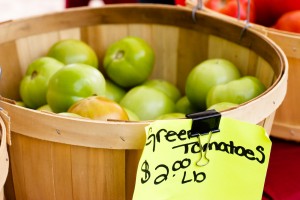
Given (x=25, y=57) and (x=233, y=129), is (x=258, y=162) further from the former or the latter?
(x=25, y=57)

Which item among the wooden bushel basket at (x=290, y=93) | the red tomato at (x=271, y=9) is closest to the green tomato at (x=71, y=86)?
the wooden bushel basket at (x=290, y=93)

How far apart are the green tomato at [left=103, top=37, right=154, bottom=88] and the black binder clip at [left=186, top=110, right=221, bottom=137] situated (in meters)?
0.39

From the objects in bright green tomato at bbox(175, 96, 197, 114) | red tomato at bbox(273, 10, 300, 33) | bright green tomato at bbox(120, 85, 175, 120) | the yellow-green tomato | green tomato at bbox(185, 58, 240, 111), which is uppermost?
red tomato at bbox(273, 10, 300, 33)

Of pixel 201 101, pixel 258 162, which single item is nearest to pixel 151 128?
pixel 258 162

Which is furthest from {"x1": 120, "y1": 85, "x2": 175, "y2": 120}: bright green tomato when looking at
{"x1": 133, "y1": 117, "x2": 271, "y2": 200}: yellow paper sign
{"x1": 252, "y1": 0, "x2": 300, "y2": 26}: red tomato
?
{"x1": 252, "y1": 0, "x2": 300, "y2": 26}: red tomato

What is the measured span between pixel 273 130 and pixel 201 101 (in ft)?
0.55

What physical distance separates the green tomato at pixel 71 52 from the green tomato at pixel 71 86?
0.45ft

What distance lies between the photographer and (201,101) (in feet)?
2.80

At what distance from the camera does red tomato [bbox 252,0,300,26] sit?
102cm

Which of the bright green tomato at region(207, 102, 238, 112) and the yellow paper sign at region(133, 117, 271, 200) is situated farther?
the bright green tomato at region(207, 102, 238, 112)

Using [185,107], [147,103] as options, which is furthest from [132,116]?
[185,107]

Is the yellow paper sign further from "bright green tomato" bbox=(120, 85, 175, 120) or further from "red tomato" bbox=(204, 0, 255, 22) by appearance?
"red tomato" bbox=(204, 0, 255, 22)

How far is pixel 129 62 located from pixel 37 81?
0.19m

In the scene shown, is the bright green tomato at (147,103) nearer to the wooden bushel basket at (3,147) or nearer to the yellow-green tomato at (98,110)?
the yellow-green tomato at (98,110)
